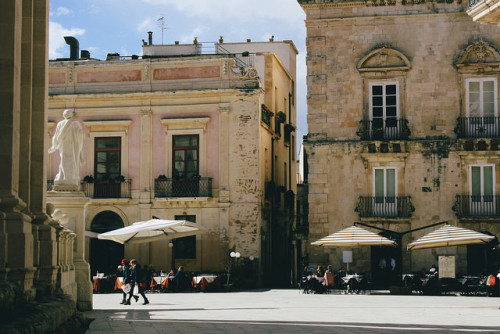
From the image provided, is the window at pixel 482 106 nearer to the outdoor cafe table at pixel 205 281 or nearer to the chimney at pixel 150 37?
the outdoor cafe table at pixel 205 281

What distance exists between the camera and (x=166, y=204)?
35469 millimetres

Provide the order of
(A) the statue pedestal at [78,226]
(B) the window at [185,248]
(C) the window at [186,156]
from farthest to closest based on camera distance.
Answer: (C) the window at [186,156] < (B) the window at [185,248] < (A) the statue pedestal at [78,226]

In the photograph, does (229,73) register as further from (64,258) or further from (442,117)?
(64,258)

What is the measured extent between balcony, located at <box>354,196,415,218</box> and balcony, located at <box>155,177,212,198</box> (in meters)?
6.34

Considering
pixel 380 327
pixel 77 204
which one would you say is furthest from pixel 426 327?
pixel 77 204

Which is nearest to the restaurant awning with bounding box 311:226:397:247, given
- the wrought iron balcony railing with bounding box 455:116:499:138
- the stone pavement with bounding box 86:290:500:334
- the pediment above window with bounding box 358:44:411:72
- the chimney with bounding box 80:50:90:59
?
the stone pavement with bounding box 86:290:500:334

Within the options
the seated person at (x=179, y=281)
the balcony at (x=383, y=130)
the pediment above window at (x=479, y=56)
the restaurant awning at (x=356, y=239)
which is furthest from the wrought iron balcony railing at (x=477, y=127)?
the seated person at (x=179, y=281)

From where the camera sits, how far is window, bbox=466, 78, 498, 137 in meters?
33.2

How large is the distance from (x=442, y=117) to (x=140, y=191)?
1283 cm

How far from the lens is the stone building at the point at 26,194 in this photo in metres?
9.73

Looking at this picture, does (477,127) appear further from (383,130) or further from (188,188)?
(188,188)

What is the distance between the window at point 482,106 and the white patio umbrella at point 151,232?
1161 centimetres

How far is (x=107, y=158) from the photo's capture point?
120 feet

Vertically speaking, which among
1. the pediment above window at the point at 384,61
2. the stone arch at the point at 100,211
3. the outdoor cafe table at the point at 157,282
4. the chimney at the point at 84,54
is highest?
the chimney at the point at 84,54
